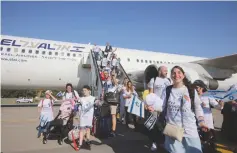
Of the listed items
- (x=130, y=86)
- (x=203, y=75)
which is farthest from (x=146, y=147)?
(x=203, y=75)

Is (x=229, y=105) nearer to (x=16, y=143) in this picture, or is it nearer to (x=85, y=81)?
(x=16, y=143)

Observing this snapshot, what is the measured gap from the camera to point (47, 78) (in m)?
12.5

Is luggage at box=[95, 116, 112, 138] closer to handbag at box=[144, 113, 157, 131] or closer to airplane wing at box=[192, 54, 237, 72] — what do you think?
handbag at box=[144, 113, 157, 131]

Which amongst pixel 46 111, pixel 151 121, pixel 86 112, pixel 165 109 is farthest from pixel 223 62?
pixel 165 109

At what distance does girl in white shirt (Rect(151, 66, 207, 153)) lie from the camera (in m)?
3.10

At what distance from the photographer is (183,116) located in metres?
3.18

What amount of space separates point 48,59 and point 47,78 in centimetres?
108

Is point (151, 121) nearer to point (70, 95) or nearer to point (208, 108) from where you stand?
point (208, 108)

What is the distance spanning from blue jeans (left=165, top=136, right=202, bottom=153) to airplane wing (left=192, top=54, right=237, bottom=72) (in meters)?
11.2

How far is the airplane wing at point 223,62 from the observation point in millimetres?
13005

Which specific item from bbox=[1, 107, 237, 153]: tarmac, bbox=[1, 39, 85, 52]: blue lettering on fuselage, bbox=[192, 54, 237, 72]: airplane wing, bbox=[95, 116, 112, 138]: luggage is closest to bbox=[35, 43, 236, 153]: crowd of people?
bbox=[95, 116, 112, 138]: luggage

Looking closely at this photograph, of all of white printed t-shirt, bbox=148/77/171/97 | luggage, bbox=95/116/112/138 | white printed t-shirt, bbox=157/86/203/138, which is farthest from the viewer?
luggage, bbox=95/116/112/138

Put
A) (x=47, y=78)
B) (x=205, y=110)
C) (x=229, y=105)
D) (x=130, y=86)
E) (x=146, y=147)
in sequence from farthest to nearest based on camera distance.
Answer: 1. (x=47, y=78)
2. (x=130, y=86)
3. (x=229, y=105)
4. (x=146, y=147)
5. (x=205, y=110)

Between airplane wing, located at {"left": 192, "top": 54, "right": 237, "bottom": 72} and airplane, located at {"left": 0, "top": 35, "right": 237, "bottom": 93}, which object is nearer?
airplane, located at {"left": 0, "top": 35, "right": 237, "bottom": 93}
